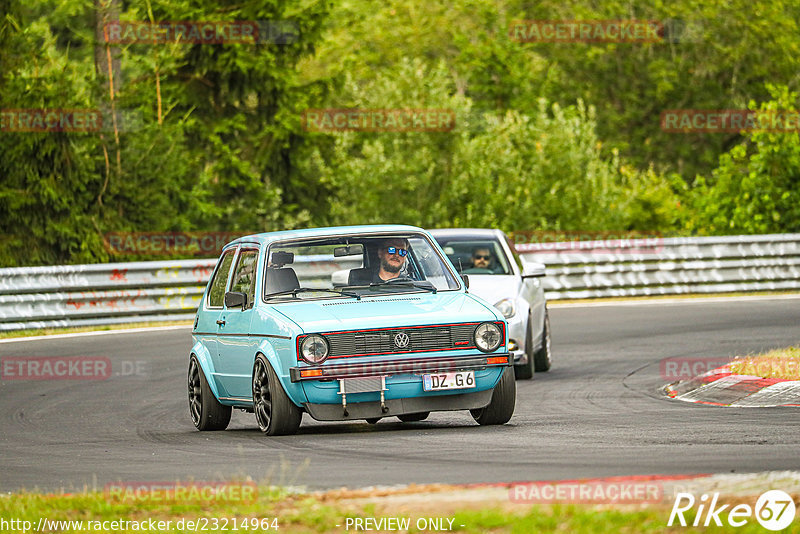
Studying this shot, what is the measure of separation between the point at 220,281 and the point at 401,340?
8.63 feet

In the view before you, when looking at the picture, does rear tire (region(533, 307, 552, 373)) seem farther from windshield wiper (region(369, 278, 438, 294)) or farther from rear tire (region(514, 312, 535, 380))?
windshield wiper (region(369, 278, 438, 294))

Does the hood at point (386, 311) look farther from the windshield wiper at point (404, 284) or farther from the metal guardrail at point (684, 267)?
the metal guardrail at point (684, 267)

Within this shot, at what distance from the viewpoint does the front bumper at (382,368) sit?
32.5 feet

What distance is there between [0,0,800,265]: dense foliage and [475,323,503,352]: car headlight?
17059 millimetres

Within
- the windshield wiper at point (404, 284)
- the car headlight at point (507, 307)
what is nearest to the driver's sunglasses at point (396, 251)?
the windshield wiper at point (404, 284)

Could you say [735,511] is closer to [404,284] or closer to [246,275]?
[404,284]

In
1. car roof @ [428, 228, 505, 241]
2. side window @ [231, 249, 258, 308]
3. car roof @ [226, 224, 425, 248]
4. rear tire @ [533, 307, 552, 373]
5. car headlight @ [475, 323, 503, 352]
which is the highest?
car roof @ [226, 224, 425, 248]

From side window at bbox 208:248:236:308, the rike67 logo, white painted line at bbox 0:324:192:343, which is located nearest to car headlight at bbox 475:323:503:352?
side window at bbox 208:248:236:308

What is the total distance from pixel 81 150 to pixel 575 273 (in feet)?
31.5

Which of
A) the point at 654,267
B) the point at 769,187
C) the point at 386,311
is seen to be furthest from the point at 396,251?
the point at 769,187

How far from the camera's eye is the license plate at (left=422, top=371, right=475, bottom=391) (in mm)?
10031

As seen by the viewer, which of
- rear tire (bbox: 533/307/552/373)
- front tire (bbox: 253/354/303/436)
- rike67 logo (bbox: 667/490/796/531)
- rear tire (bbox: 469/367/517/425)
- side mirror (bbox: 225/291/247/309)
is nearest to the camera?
rike67 logo (bbox: 667/490/796/531)

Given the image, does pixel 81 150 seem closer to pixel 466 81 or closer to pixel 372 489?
pixel 372 489

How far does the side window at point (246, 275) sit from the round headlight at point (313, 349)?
1203 millimetres
